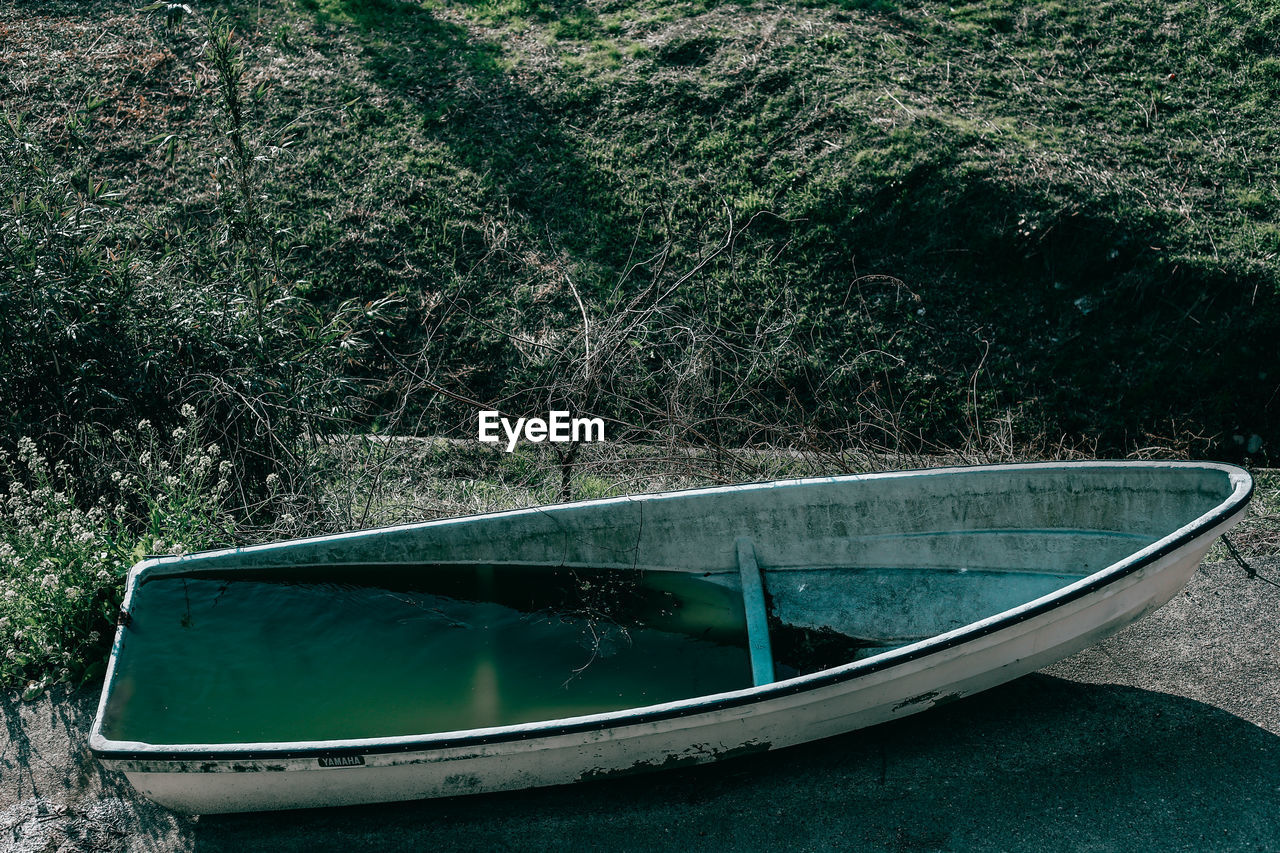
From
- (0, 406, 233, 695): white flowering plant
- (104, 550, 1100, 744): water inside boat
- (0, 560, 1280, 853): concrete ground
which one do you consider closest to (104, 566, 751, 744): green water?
(104, 550, 1100, 744): water inside boat

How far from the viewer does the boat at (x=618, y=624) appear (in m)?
3.22

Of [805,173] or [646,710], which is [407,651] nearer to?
[646,710]

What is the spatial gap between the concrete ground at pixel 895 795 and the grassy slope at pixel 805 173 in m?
2.38

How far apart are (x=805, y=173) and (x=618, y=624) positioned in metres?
4.80

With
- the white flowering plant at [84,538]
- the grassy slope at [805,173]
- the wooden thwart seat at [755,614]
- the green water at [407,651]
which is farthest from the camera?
the grassy slope at [805,173]

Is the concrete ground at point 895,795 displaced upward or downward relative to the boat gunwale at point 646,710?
downward

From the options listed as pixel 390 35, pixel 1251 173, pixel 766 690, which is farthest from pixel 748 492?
pixel 390 35

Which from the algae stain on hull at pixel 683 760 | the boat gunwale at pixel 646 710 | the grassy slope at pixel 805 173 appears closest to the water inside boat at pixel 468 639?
the boat gunwale at pixel 646 710

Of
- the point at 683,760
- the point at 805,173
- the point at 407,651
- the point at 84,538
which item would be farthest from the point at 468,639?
the point at 805,173

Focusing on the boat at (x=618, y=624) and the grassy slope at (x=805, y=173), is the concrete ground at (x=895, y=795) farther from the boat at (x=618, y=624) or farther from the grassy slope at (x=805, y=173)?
the grassy slope at (x=805, y=173)

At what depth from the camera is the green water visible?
3.62m

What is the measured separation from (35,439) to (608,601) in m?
3.06

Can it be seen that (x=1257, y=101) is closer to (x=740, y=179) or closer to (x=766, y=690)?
(x=740, y=179)

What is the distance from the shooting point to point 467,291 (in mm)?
7387
